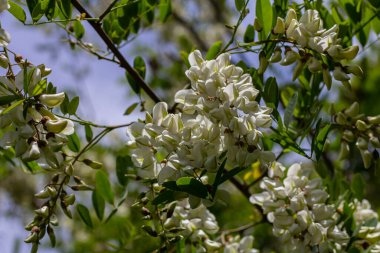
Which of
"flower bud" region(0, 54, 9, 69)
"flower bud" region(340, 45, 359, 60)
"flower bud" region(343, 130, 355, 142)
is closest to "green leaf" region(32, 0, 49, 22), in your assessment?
"flower bud" region(0, 54, 9, 69)

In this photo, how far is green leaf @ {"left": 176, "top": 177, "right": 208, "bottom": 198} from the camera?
835mm

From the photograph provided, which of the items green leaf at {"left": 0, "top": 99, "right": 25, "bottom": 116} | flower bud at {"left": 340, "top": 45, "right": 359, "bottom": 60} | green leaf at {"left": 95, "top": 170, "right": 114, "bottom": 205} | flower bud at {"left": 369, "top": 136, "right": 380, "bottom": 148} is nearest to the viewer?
green leaf at {"left": 0, "top": 99, "right": 25, "bottom": 116}

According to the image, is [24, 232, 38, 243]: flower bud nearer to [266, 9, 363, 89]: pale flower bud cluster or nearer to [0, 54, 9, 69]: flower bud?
[0, 54, 9, 69]: flower bud

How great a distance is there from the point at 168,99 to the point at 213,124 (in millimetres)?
2019

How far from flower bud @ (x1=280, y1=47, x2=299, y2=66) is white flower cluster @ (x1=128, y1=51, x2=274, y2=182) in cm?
11

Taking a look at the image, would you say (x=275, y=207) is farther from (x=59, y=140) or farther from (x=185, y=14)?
(x=185, y=14)

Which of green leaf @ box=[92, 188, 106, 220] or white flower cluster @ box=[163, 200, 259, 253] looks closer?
white flower cluster @ box=[163, 200, 259, 253]

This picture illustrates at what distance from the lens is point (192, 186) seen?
2.79ft

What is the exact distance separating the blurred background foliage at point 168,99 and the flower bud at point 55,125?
0.19 metres

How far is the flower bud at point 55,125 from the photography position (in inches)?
32.4

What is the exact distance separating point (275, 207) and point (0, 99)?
1.76ft

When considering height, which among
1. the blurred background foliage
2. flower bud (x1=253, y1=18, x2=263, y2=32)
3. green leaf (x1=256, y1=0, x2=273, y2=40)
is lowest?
the blurred background foliage

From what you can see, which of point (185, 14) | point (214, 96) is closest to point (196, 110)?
point (214, 96)

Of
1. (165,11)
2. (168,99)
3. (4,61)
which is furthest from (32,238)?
A: (168,99)
